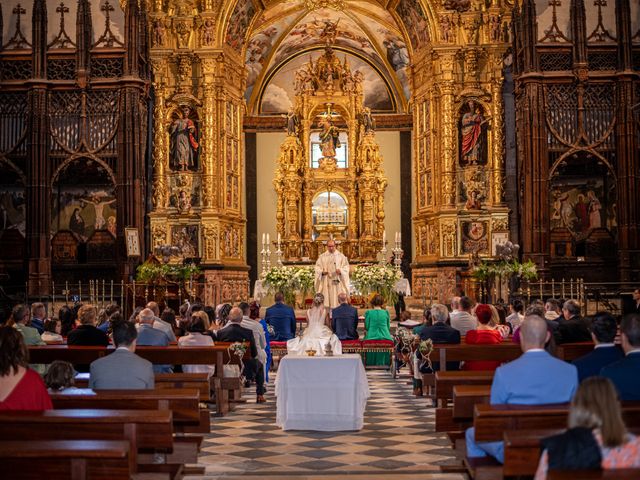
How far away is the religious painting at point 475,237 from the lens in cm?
2864

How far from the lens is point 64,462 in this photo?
16.6 feet

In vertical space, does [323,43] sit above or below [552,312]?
above

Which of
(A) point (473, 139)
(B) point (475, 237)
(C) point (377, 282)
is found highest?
(A) point (473, 139)

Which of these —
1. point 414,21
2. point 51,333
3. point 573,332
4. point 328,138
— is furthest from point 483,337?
point 328,138

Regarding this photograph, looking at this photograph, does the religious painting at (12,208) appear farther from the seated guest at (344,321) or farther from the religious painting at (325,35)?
the religious painting at (325,35)

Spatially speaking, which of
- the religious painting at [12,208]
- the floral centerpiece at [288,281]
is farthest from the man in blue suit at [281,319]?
the religious painting at [12,208]

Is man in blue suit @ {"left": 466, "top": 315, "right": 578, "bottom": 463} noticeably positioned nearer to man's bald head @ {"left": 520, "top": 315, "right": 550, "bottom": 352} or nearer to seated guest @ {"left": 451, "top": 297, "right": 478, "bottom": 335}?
man's bald head @ {"left": 520, "top": 315, "right": 550, "bottom": 352}

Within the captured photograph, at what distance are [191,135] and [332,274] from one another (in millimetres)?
8636

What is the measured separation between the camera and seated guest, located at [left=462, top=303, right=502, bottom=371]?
38.9ft

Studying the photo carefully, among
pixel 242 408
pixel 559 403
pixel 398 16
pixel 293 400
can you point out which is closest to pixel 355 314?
pixel 242 408

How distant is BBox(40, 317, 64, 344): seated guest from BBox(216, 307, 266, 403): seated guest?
2.36 metres

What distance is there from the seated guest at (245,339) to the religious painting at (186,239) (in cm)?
1471

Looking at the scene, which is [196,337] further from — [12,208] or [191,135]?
[12,208]

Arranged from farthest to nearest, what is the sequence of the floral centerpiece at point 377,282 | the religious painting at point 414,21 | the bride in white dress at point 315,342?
1. the religious painting at point 414,21
2. the floral centerpiece at point 377,282
3. the bride in white dress at point 315,342
